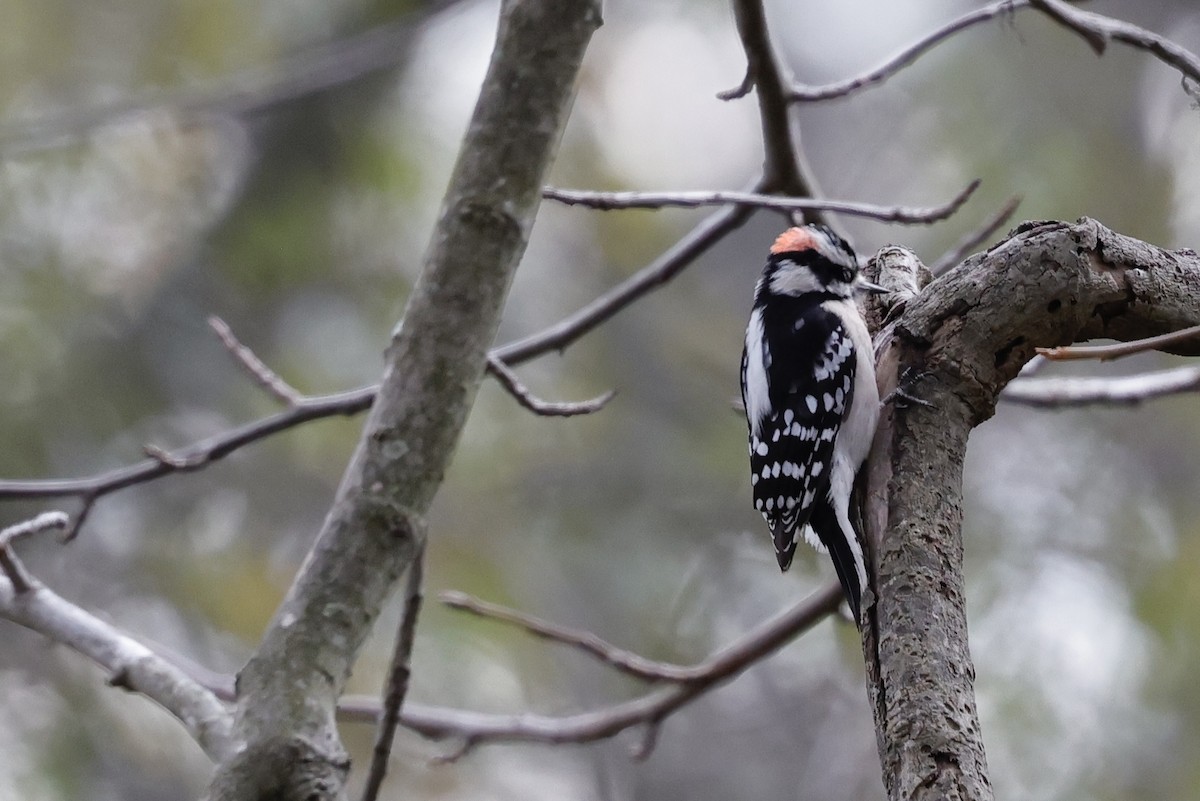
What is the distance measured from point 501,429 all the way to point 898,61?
507 centimetres

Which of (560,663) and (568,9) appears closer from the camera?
(568,9)

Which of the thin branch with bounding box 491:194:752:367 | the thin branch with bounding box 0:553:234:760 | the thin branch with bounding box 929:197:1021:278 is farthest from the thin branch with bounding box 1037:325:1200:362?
the thin branch with bounding box 491:194:752:367

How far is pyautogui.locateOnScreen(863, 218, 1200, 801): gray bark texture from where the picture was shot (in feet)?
7.20

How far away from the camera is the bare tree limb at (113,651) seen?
193 centimetres

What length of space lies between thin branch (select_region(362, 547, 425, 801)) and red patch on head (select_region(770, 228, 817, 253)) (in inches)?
100

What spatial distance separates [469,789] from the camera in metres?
7.45

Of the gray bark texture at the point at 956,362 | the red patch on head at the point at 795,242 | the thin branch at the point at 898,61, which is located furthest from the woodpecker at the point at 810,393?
the thin branch at the point at 898,61

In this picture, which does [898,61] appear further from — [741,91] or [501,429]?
[501,429]

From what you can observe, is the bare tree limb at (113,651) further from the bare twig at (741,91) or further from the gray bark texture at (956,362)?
the bare twig at (741,91)

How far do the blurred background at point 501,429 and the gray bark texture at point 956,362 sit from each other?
3616 mm

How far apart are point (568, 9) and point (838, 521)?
167 cm

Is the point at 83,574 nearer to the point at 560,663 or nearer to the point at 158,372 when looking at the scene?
the point at 158,372

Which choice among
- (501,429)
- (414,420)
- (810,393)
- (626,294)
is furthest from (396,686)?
(501,429)

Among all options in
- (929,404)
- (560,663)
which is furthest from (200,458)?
(560,663)
